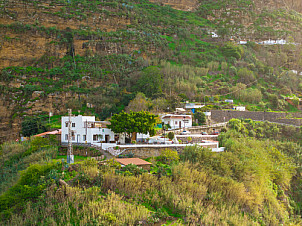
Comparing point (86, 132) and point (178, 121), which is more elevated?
point (178, 121)

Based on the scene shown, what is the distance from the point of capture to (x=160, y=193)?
19078mm

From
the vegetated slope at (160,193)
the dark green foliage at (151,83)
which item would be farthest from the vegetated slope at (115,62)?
the vegetated slope at (160,193)

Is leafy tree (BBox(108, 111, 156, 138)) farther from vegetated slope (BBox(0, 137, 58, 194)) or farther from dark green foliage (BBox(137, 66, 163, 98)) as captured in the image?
dark green foliage (BBox(137, 66, 163, 98))

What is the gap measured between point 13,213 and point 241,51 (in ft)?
217

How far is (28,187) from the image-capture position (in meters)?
18.8

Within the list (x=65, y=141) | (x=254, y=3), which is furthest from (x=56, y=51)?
(x=254, y=3)

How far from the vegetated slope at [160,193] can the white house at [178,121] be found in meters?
9.93

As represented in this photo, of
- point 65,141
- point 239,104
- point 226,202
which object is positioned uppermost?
point 239,104

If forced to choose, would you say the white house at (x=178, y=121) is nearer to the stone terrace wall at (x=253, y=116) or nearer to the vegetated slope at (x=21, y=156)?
the stone terrace wall at (x=253, y=116)

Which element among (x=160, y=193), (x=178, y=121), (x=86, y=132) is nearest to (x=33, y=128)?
(x=86, y=132)

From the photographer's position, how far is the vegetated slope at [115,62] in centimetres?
5059

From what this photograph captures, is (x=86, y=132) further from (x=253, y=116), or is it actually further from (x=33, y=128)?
(x=253, y=116)

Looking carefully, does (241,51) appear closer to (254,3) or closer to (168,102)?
(254,3)

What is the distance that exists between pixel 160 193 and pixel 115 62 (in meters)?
44.1
